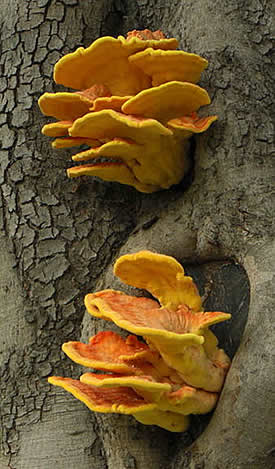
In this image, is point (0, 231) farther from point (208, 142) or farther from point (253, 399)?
point (253, 399)

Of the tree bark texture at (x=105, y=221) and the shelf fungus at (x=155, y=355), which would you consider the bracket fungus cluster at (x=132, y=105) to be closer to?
the tree bark texture at (x=105, y=221)

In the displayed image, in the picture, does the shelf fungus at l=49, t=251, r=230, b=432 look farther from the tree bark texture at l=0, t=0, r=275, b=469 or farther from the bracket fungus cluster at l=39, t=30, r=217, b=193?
the bracket fungus cluster at l=39, t=30, r=217, b=193

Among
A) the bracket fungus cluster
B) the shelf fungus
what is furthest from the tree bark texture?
the bracket fungus cluster

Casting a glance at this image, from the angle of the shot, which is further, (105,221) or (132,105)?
(105,221)

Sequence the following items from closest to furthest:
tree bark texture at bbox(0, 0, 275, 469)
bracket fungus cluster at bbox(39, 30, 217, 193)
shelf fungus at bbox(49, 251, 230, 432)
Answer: shelf fungus at bbox(49, 251, 230, 432), bracket fungus cluster at bbox(39, 30, 217, 193), tree bark texture at bbox(0, 0, 275, 469)

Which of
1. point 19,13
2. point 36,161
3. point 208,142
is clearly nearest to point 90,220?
point 36,161
